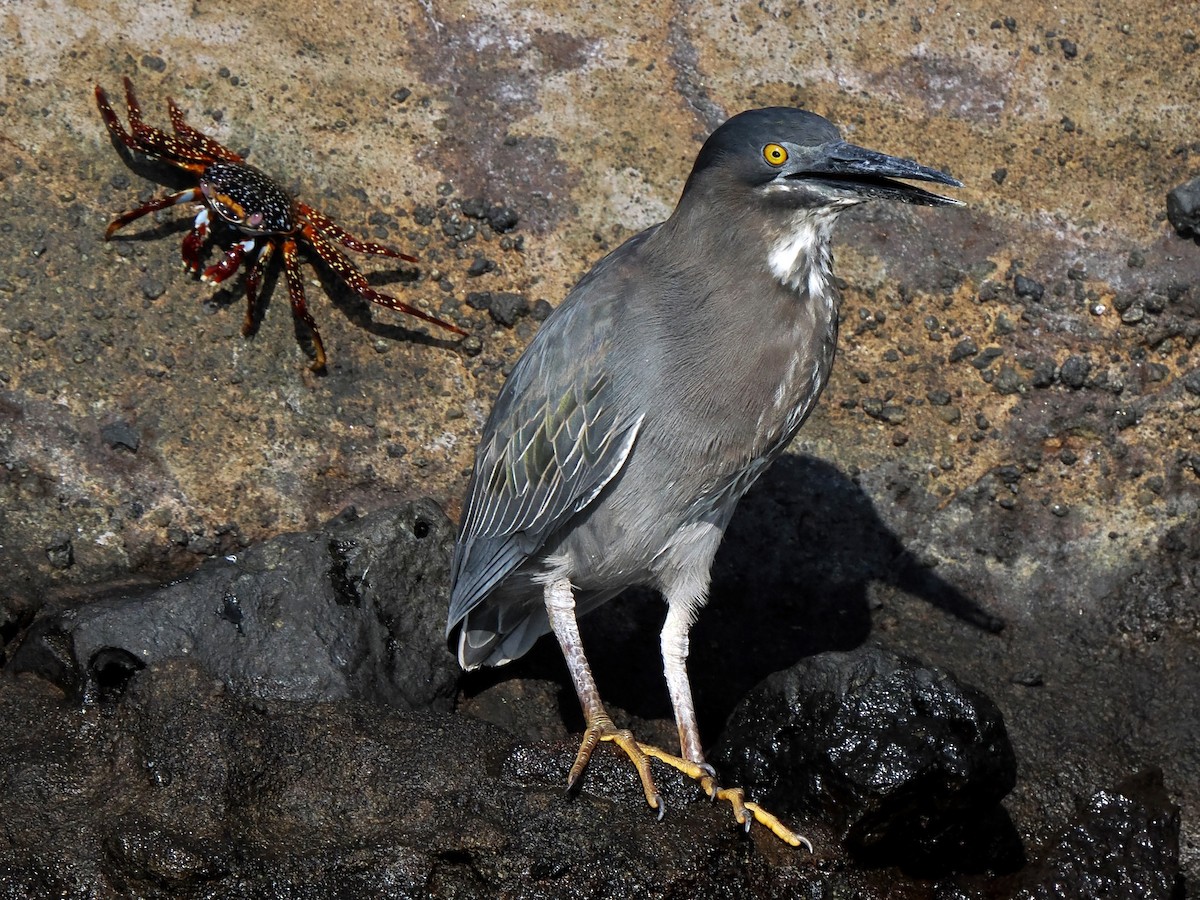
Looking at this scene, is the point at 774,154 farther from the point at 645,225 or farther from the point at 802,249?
the point at 645,225

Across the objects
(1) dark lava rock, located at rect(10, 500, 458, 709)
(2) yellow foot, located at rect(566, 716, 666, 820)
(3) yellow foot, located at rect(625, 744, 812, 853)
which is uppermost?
(2) yellow foot, located at rect(566, 716, 666, 820)

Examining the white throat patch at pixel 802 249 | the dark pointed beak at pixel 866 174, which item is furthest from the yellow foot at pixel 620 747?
the dark pointed beak at pixel 866 174

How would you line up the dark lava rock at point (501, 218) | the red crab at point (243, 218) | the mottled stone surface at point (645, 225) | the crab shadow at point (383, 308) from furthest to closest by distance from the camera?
the dark lava rock at point (501, 218), the crab shadow at point (383, 308), the red crab at point (243, 218), the mottled stone surface at point (645, 225)

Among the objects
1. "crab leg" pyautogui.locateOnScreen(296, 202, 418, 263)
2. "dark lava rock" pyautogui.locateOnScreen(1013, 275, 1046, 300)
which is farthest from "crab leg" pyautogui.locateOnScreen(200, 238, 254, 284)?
"dark lava rock" pyautogui.locateOnScreen(1013, 275, 1046, 300)

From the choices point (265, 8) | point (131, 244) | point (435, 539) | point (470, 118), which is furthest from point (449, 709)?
point (265, 8)

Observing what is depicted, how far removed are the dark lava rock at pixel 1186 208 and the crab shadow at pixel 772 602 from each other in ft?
7.19

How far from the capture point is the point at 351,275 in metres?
6.05

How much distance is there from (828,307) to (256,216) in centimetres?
283

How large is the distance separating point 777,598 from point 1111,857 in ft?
5.92

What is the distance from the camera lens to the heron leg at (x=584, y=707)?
412cm

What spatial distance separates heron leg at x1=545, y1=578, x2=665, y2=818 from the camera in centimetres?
412

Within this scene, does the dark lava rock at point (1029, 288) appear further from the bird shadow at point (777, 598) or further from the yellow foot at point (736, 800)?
the yellow foot at point (736, 800)

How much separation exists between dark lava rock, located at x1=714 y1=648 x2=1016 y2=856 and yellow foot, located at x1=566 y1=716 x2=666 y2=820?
0.55 metres

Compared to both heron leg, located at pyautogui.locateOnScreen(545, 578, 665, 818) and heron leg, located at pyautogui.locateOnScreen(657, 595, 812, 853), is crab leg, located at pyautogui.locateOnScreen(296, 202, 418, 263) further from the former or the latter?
heron leg, located at pyautogui.locateOnScreen(657, 595, 812, 853)
